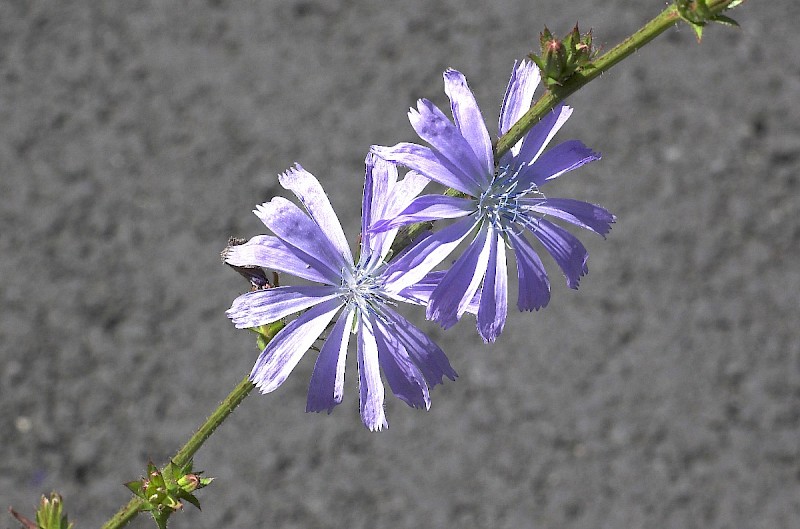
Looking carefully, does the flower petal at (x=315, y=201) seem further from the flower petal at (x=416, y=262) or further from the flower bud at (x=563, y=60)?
the flower bud at (x=563, y=60)

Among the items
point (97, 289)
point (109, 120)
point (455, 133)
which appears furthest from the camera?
point (109, 120)

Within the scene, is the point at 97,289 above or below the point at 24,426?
above

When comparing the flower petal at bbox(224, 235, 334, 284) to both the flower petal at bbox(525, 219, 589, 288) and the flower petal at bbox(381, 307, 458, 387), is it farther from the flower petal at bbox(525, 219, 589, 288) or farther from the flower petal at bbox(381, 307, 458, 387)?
the flower petal at bbox(525, 219, 589, 288)

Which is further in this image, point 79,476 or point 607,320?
point 607,320

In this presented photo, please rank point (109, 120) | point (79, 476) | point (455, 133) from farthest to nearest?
point (109, 120) → point (79, 476) → point (455, 133)

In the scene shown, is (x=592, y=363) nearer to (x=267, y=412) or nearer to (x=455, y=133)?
(x=267, y=412)

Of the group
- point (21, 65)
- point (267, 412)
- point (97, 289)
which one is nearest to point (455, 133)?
point (267, 412)

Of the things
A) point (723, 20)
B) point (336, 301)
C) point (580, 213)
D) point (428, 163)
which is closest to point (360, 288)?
point (336, 301)

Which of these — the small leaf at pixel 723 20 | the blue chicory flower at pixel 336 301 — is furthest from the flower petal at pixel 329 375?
the small leaf at pixel 723 20
